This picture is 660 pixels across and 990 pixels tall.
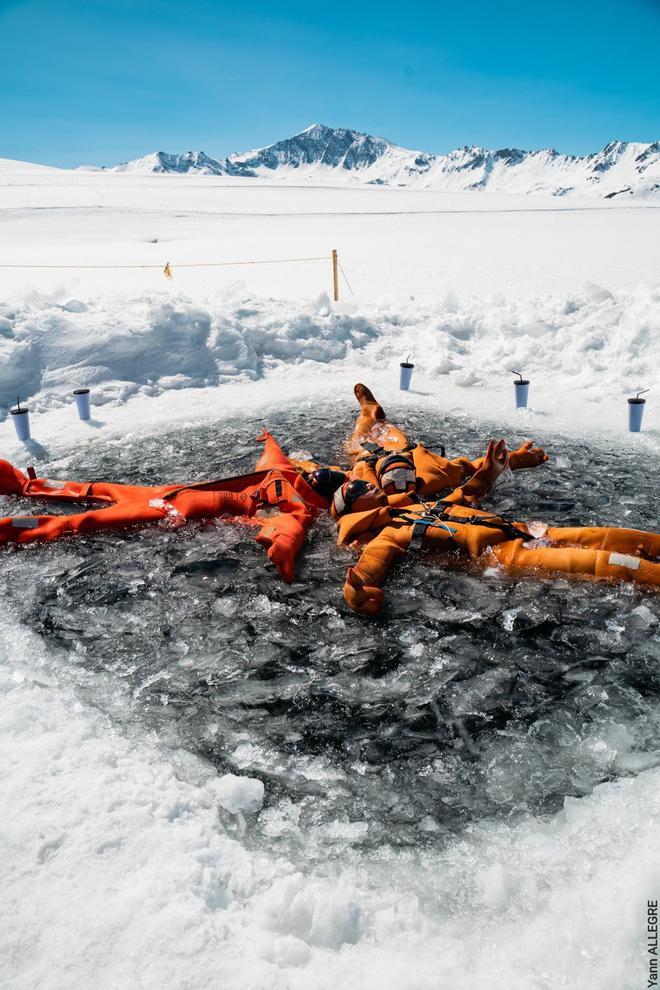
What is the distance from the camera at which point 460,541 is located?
4.32m

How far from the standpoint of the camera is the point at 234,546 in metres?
4.69

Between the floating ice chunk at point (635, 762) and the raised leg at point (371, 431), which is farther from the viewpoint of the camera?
the raised leg at point (371, 431)

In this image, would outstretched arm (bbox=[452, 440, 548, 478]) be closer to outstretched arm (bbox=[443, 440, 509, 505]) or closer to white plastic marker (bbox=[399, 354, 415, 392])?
outstretched arm (bbox=[443, 440, 509, 505])

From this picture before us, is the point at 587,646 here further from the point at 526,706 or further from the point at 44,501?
the point at 44,501

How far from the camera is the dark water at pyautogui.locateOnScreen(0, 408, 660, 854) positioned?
8.72ft

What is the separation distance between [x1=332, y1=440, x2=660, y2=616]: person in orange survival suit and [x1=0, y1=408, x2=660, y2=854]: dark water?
0.47ft

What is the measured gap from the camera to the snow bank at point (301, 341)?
8.05m

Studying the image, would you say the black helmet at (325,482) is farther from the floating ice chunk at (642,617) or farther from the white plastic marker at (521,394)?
the white plastic marker at (521,394)

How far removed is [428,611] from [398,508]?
1095mm

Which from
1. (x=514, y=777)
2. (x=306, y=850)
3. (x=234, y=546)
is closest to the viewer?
(x=306, y=850)

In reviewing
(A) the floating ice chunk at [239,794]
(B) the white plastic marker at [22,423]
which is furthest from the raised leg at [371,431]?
(A) the floating ice chunk at [239,794]

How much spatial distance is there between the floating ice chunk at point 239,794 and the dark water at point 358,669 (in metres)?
0.06

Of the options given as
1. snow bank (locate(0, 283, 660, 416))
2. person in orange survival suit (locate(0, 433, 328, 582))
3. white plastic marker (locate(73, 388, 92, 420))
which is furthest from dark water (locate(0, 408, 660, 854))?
snow bank (locate(0, 283, 660, 416))

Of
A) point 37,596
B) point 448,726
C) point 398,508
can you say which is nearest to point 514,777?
point 448,726
